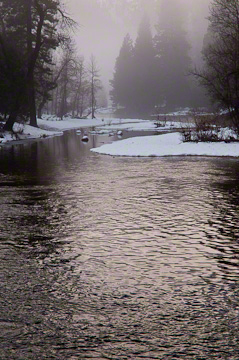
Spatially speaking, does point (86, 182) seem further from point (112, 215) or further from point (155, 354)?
point (155, 354)

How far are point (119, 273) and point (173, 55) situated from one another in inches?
3816

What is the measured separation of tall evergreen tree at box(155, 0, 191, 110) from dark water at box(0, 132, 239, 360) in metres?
84.8

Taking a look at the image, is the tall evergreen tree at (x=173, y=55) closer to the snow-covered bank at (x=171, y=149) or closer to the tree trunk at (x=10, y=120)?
the tree trunk at (x=10, y=120)

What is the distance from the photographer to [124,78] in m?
113

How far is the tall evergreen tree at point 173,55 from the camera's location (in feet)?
312

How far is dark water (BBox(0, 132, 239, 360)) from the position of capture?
4.09 metres

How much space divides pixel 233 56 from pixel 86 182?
1559 cm

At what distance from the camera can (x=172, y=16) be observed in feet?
329

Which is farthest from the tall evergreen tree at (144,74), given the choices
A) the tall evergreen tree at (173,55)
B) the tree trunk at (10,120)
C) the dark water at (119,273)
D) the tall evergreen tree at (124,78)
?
the dark water at (119,273)

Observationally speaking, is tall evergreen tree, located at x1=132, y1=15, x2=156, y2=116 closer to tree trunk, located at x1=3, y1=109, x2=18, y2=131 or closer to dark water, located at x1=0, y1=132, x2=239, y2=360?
tree trunk, located at x1=3, y1=109, x2=18, y2=131

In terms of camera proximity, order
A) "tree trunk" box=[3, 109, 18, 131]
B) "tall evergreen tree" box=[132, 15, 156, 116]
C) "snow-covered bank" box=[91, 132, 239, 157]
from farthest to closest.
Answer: "tall evergreen tree" box=[132, 15, 156, 116], "tree trunk" box=[3, 109, 18, 131], "snow-covered bank" box=[91, 132, 239, 157]

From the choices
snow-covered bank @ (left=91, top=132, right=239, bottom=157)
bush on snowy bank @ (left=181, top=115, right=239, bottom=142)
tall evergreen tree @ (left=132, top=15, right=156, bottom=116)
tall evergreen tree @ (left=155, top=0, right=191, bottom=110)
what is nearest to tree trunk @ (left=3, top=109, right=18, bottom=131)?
snow-covered bank @ (left=91, top=132, right=239, bottom=157)

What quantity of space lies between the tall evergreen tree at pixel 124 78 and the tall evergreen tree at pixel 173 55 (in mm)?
9769

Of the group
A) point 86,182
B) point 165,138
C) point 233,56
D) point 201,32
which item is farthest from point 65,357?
point 201,32
